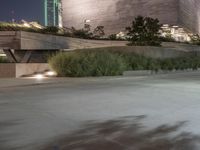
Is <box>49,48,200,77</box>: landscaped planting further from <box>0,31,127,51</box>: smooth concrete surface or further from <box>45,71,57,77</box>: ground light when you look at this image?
<box>0,31,127,51</box>: smooth concrete surface

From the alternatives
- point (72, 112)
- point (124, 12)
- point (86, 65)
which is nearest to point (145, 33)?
point (86, 65)

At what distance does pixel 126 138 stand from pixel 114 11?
48634mm

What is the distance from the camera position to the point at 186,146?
4.80 meters

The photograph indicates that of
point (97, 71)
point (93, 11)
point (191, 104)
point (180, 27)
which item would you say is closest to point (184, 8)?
point (180, 27)

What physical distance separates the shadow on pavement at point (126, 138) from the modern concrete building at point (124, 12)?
42.2 m

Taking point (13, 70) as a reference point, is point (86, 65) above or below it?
above

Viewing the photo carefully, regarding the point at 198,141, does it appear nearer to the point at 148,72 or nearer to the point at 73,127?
the point at 73,127

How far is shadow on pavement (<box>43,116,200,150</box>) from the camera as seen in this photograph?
4.77 meters

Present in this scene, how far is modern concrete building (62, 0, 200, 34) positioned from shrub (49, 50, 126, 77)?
29197mm

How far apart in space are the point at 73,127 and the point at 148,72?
649 inches

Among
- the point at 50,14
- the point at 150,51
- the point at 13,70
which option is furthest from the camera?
the point at 50,14

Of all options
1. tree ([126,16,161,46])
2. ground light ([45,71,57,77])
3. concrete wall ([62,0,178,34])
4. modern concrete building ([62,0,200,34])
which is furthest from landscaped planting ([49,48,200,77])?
concrete wall ([62,0,178,34])

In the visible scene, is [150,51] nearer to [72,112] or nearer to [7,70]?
[7,70]

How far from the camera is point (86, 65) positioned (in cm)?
1850
